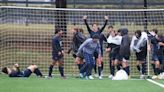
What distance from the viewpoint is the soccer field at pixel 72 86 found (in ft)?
49.0

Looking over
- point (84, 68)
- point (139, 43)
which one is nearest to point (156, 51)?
point (139, 43)

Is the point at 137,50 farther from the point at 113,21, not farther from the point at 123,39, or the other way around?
the point at 113,21

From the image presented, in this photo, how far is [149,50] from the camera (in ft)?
65.2

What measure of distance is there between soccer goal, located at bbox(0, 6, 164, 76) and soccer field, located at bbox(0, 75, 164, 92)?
3.68 metres

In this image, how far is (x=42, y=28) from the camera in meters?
23.1

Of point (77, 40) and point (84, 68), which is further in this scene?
point (77, 40)

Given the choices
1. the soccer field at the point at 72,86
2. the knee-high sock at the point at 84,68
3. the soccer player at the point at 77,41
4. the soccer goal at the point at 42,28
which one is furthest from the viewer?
the soccer goal at the point at 42,28

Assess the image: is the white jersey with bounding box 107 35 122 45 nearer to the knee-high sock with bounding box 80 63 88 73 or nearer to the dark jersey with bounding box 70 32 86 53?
the dark jersey with bounding box 70 32 86 53

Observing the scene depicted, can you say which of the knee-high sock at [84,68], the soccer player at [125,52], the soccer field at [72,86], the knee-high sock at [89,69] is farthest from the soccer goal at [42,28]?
the soccer field at [72,86]

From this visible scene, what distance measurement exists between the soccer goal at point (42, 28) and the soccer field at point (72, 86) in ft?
12.1

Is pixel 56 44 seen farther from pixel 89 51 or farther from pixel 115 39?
pixel 115 39

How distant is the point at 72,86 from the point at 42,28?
7.56 metres

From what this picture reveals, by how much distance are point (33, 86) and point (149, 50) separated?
5837 millimetres

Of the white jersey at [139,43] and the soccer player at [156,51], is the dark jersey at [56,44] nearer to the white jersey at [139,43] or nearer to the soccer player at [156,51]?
the white jersey at [139,43]
